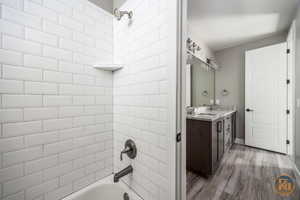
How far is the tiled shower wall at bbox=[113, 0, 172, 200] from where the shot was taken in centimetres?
79

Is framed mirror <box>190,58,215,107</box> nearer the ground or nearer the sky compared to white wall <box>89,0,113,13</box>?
nearer the ground

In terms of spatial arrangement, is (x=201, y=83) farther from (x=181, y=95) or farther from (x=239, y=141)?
(x=181, y=95)

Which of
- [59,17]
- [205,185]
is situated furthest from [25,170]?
[205,185]

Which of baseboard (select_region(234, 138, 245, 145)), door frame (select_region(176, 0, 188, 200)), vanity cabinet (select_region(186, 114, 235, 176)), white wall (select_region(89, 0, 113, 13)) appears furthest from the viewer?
baseboard (select_region(234, 138, 245, 145))

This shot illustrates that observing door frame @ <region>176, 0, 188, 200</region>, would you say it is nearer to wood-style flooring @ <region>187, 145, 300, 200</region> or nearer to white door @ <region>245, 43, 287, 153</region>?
wood-style flooring @ <region>187, 145, 300, 200</region>

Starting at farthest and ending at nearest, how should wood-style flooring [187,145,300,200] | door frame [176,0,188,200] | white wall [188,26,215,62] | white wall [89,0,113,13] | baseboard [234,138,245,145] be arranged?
baseboard [234,138,245,145] < white wall [188,26,215,62] < wood-style flooring [187,145,300,200] < white wall [89,0,113,13] < door frame [176,0,188,200]

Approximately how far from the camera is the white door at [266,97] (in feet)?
8.00

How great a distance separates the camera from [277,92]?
8.14 feet

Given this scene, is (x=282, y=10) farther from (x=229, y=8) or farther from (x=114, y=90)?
(x=114, y=90)

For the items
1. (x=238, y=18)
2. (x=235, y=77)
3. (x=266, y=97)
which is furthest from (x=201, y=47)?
(x=266, y=97)

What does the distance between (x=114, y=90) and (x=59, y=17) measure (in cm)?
72

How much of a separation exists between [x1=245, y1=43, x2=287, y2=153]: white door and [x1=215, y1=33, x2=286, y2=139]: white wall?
26 cm

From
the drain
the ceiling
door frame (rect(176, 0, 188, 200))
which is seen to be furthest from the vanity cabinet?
the ceiling

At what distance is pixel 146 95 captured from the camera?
2.96ft
